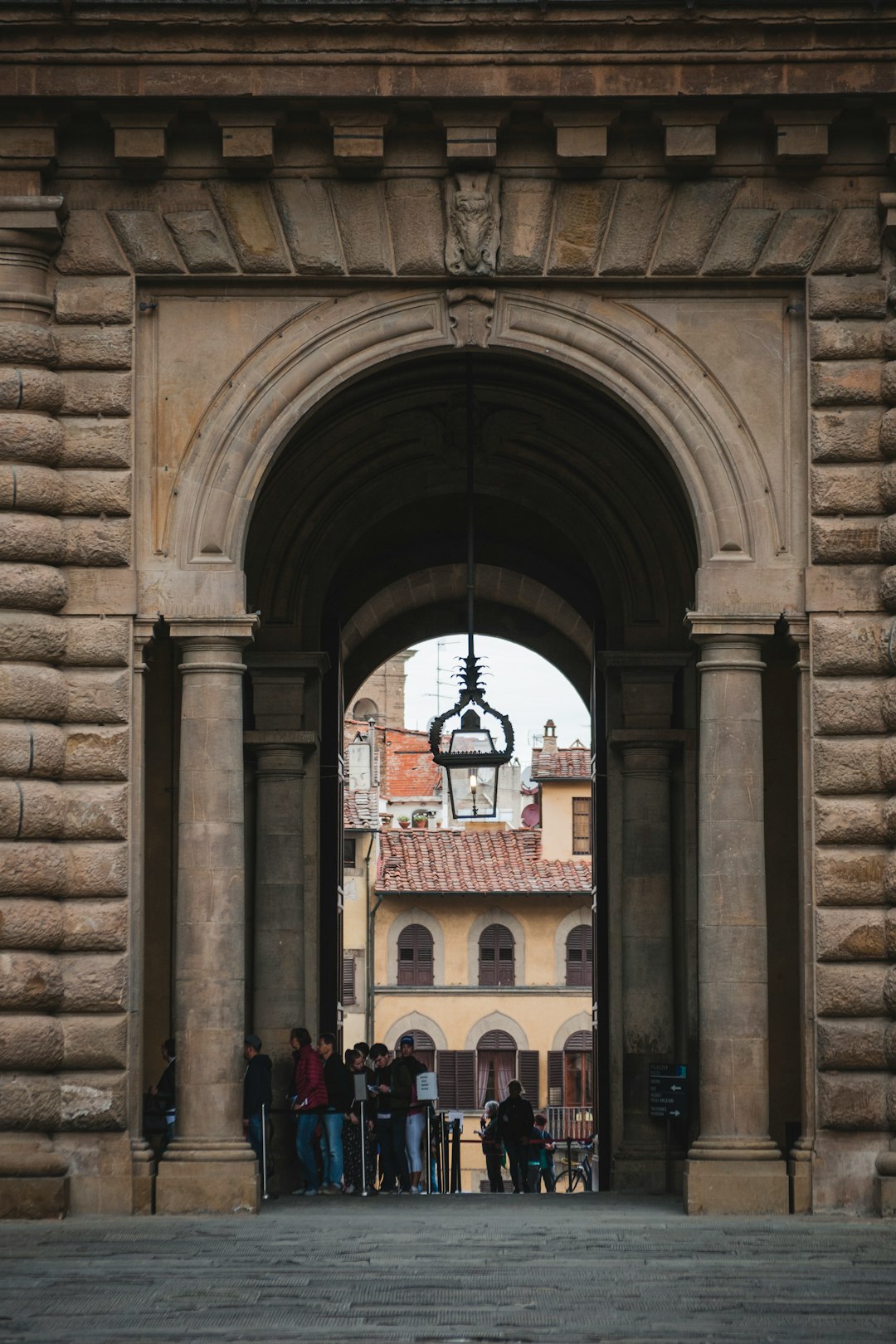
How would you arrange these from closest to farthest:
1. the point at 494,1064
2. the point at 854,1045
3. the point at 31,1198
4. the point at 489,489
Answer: the point at 31,1198 → the point at 854,1045 → the point at 489,489 → the point at 494,1064

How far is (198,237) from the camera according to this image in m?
18.1

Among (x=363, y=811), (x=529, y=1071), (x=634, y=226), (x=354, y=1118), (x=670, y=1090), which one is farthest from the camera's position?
(x=529, y=1071)

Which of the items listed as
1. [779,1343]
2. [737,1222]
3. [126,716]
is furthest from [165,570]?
[779,1343]

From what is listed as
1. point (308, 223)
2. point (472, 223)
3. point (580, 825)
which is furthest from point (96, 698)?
point (580, 825)

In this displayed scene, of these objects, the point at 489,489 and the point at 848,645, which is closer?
the point at 848,645

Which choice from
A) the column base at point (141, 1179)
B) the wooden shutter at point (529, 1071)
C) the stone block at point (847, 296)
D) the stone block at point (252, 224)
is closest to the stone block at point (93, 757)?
the column base at point (141, 1179)

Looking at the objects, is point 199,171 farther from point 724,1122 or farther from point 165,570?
point 724,1122

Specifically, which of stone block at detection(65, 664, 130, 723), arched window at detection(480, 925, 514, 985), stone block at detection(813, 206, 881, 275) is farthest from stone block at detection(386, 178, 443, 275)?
arched window at detection(480, 925, 514, 985)

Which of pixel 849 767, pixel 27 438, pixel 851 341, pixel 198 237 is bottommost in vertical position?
pixel 849 767

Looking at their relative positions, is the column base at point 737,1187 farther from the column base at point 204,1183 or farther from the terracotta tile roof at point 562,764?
the terracotta tile roof at point 562,764

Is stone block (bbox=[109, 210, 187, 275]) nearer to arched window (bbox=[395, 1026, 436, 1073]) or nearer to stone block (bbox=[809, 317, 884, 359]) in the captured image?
stone block (bbox=[809, 317, 884, 359])

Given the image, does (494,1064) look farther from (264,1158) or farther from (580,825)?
(264,1158)

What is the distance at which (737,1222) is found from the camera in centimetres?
1636

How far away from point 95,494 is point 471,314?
3.26 metres
